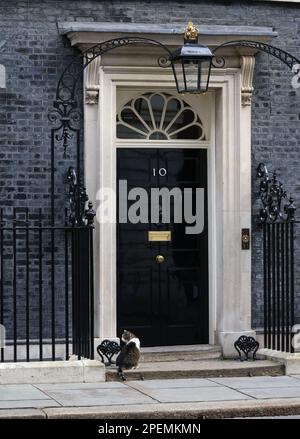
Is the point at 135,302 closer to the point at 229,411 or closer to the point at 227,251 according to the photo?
the point at 227,251

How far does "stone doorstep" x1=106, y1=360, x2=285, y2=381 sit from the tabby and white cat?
83 millimetres

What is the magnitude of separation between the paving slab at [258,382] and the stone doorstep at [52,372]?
131 cm

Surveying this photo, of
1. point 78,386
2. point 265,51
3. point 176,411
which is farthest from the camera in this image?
point 265,51

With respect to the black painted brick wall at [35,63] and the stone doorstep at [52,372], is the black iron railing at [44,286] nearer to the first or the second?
the stone doorstep at [52,372]

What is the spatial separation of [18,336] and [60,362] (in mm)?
1050

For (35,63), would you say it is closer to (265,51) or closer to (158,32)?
(158,32)

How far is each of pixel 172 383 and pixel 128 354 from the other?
568 mm

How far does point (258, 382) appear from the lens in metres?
12.2

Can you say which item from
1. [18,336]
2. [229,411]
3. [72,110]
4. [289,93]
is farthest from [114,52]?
[229,411]

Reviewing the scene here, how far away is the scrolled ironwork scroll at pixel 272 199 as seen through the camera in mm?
13180

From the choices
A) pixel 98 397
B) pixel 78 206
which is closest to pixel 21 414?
pixel 98 397

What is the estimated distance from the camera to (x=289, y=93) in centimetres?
1381

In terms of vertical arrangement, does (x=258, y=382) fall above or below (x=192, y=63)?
below

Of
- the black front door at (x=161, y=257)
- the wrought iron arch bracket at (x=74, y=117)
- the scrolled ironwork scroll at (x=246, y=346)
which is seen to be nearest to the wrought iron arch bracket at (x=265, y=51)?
the wrought iron arch bracket at (x=74, y=117)
